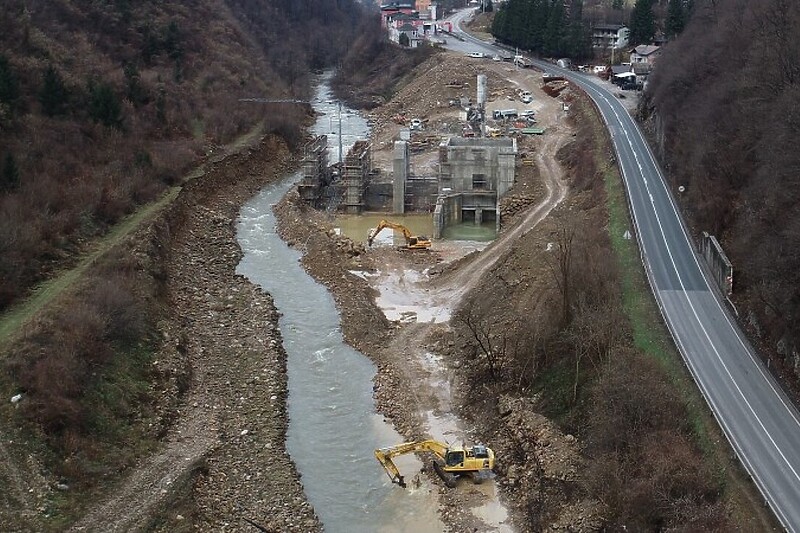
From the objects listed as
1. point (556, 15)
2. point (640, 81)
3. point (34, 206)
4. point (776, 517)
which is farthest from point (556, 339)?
point (556, 15)

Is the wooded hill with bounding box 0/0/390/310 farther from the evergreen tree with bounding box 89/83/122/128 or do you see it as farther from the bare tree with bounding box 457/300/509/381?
the bare tree with bounding box 457/300/509/381

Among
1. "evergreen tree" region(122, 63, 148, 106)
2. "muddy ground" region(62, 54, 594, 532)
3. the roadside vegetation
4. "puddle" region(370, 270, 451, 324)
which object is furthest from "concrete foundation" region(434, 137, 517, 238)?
"evergreen tree" region(122, 63, 148, 106)

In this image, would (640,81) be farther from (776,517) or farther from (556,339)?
(776,517)

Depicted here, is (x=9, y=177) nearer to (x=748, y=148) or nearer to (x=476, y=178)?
(x=476, y=178)

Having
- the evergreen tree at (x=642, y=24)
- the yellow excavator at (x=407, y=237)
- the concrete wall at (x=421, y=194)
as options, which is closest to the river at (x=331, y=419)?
the yellow excavator at (x=407, y=237)

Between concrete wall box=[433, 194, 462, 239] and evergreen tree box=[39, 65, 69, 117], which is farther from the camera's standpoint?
concrete wall box=[433, 194, 462, 239]

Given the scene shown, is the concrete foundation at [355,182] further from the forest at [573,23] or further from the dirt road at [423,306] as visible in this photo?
the forest at [573,23]
